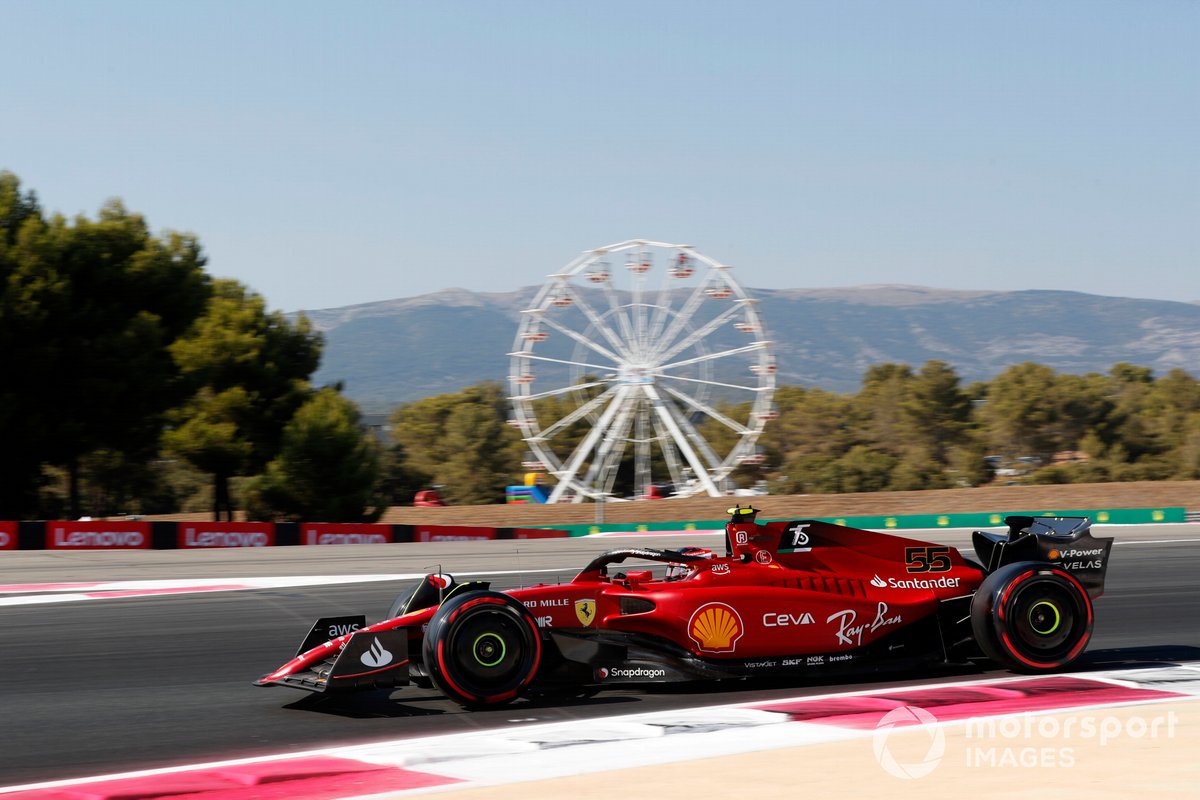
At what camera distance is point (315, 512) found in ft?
141

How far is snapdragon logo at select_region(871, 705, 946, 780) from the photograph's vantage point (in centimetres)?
602

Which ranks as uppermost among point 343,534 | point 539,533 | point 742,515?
point 742,515

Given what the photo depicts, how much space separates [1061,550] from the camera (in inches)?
359

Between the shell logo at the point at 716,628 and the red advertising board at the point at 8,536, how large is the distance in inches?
791

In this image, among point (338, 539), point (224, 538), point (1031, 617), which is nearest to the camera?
point (1031, 617)

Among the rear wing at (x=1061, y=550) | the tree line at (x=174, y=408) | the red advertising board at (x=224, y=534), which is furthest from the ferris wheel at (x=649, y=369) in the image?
the rear wing at (x=1061, y=550)

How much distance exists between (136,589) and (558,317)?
3291 centimetres

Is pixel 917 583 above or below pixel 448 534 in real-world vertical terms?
above

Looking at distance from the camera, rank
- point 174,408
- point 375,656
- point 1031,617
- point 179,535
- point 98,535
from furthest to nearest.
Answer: point 174,408, point 179,535, point 98,535, point 1031,617, point 375,656

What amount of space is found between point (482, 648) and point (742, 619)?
5.79ft

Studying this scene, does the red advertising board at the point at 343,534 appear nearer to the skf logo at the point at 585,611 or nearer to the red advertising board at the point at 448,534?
the red advertising board at the point at 448,534

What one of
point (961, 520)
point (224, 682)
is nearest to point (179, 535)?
point (224, 682)

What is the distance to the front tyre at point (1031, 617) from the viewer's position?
8.58 meters

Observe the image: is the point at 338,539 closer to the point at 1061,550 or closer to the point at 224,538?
the point at 224,538
